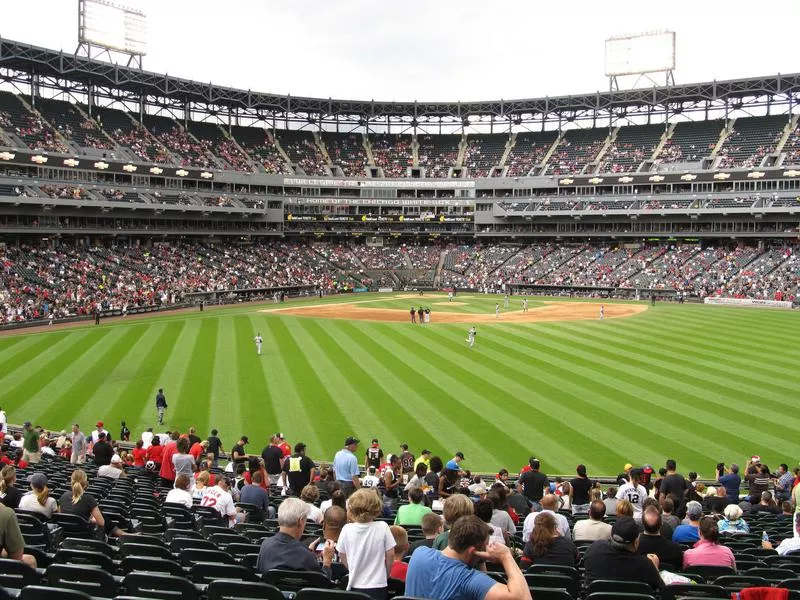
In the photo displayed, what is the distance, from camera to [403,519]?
28.4ft

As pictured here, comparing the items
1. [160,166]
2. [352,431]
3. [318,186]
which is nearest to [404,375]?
[352,431]

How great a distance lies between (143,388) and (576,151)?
275ft

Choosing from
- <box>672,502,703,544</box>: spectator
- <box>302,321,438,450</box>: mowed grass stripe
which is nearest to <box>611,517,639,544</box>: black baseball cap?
<box>672,502,703,544</box>: spectator

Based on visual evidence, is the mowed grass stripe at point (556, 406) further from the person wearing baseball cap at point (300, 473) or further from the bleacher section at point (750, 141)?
the bleacher section at point (750, 141)

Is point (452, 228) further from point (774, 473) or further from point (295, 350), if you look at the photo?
point (774, 473)

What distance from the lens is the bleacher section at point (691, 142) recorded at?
88.4 meters

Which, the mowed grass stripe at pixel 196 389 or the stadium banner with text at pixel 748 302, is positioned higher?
the stadium banner with text at pixel 748 302

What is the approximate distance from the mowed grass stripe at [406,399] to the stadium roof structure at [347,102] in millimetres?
56145

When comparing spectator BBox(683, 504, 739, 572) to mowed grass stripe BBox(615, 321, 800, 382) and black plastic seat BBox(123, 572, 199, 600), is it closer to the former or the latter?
black plastic seat BBox(123, 572, 199, 600)

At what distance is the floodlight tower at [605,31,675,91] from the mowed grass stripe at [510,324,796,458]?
69.4 metres

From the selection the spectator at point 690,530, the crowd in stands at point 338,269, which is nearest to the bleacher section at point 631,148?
the crowd in stands at point 338,269

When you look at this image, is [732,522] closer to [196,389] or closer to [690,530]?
[690,530]

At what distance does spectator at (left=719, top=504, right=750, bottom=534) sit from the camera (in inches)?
455

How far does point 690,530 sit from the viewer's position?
9961 mm
